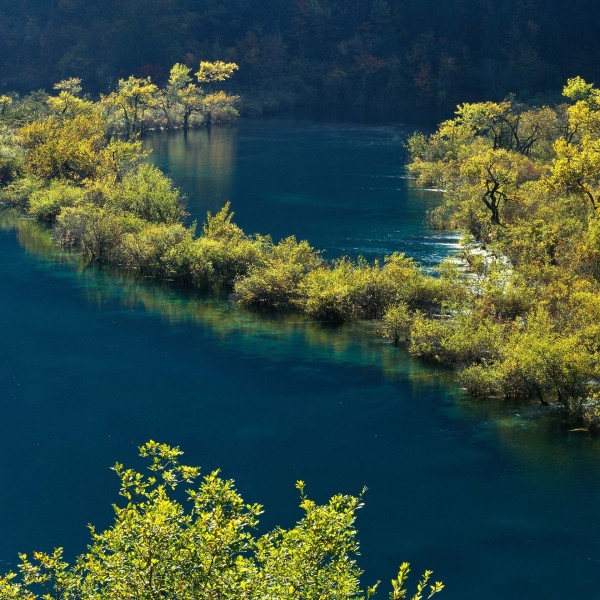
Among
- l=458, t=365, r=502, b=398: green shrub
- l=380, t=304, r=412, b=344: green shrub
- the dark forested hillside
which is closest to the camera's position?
l=458, t=365, r=502, b=398: green shrub

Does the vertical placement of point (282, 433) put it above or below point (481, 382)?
below

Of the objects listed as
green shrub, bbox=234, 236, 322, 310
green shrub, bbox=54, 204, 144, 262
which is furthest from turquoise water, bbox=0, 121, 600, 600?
green shrub, bbox=54, 204, 144, 262

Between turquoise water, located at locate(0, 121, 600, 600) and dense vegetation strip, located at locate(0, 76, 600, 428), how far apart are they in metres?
1.40

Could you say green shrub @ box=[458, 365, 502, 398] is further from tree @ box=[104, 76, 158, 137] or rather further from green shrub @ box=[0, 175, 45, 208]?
tree @ box=[104, 76, 158, 137]

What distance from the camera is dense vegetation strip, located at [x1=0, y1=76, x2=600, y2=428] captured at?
35.4 m

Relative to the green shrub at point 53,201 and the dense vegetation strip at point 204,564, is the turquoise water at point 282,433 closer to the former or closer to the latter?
the dense vegetation strip at point 204,564

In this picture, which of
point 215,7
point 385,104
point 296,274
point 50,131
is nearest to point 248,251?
point 296,274

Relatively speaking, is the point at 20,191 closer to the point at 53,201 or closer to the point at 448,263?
the point at 53,201

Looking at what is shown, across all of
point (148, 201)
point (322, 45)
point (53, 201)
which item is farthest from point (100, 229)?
point (322, 45)

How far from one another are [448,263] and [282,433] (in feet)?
50.5

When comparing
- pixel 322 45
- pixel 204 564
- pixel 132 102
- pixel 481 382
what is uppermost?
pixel 322 45

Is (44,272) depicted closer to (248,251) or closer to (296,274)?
(248,251)

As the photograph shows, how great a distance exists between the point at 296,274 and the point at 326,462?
1609cm

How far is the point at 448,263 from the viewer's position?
45.2m
